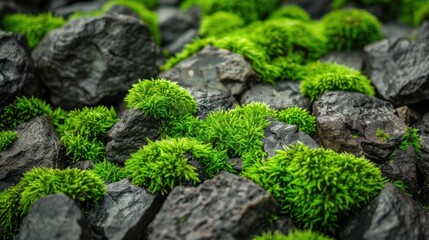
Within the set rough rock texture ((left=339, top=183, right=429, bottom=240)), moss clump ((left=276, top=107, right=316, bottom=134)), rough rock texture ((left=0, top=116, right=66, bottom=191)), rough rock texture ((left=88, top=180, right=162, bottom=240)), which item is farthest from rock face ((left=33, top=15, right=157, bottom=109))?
rough rock texture ((left=339, top=183, right=429, bottom=240))

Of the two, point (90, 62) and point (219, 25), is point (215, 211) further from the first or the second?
point (219, 25)

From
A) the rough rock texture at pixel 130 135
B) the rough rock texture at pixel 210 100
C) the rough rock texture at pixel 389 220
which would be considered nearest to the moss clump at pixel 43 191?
the rough rock texture at pixel 130 135

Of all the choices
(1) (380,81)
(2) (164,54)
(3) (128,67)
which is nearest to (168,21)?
(2) (164,54)

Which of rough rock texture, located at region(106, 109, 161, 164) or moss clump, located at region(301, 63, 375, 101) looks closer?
rough rock texture, located at region(106, 109, 161, 164)

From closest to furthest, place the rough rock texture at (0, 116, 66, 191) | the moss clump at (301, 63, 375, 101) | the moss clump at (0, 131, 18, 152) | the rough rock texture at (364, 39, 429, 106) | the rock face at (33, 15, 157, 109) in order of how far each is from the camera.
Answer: the rough rock texture at (0, 116, 66, 191), the moss clump at (0, 131, 18, 152), the moss clump at (301, 63, 375, 101), the rough rock texture at (364, 39, 429, 106), the rock face at (33, 15, 157, 109)

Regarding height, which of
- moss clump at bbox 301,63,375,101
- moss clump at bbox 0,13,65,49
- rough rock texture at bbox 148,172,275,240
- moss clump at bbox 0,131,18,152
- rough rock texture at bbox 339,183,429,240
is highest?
moss clump at bbox 0,13,65,49

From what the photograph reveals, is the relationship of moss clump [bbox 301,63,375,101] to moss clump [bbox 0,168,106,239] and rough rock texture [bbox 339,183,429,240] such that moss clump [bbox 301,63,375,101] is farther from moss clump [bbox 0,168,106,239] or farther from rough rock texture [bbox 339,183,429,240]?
moss clump [bbox 0,168,106,239]

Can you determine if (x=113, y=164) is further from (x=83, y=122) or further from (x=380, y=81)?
(x=380, y=81)
